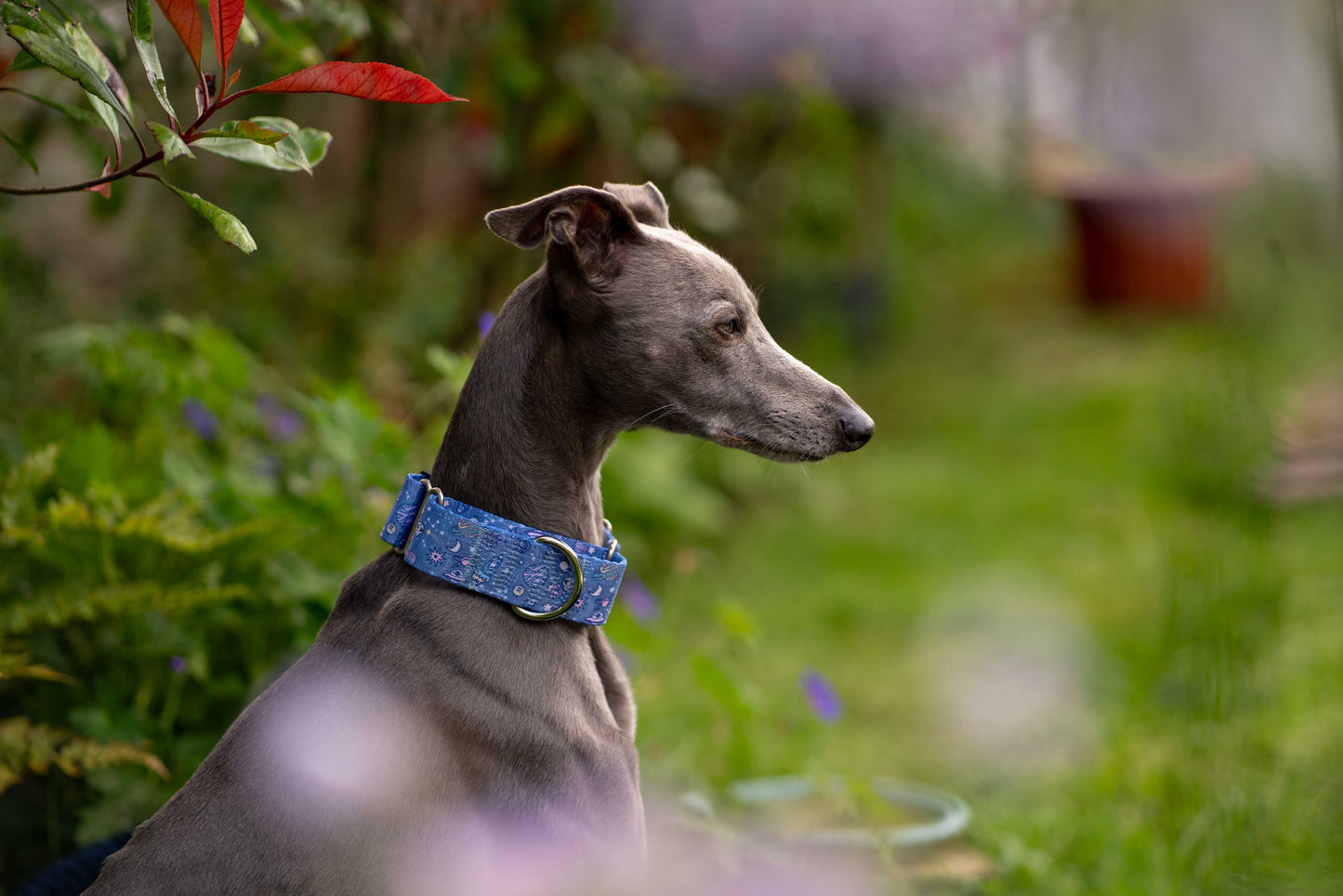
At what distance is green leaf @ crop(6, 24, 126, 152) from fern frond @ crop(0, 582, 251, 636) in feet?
3.59

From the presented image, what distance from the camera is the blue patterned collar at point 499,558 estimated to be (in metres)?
1.86

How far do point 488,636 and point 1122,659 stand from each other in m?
3.46

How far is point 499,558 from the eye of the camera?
1.86m

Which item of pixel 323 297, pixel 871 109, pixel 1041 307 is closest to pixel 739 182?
pixel 871 109

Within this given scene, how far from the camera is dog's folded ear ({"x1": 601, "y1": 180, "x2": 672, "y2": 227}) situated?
2203mm

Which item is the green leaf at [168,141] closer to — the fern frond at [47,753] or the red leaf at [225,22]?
the red leaf at [225,22]

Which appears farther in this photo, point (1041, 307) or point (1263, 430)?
point (1041, 307)

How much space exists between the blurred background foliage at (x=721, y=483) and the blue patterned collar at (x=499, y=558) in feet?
1.45

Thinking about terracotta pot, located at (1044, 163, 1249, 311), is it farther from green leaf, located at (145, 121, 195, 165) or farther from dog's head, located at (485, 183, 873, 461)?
green leaf, located at (145, 121, 195, 165)

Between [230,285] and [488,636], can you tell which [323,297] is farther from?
[488,636]

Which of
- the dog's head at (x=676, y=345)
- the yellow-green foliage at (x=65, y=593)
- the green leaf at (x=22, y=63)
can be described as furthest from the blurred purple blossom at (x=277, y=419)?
the dog's head at (x=676, y=345)

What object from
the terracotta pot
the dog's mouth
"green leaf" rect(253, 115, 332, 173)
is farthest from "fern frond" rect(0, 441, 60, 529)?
the terracotta pot

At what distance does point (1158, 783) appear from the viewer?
3.45m

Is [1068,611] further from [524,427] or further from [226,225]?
[226,225]
